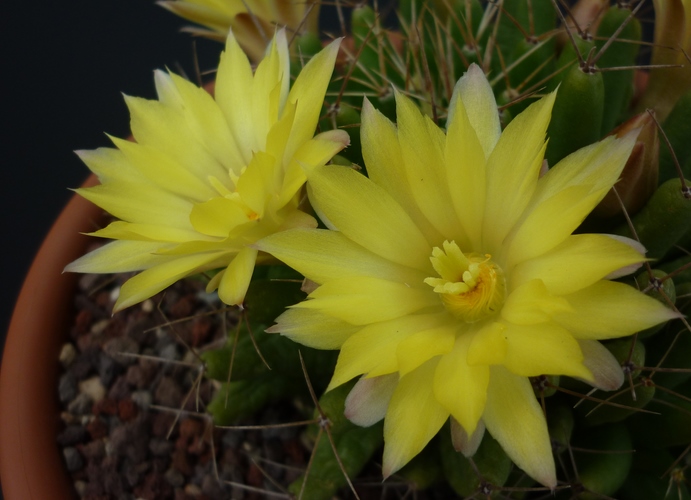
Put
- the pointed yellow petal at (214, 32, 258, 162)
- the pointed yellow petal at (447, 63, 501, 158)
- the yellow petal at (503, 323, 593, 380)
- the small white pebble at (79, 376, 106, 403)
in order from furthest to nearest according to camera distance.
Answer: the small white pebble at (79, 376, 106, 403) < the pointed yellow petal at (214, 32, 258, 162) < the pointed yellow petal at (447, 63, 501, 158) < the yellow petal at (503, 323, 593, 380)

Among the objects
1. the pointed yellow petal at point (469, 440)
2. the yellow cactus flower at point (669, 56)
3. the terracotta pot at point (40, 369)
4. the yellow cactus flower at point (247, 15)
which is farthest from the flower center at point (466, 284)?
the terracotta pot at point (40, 369)

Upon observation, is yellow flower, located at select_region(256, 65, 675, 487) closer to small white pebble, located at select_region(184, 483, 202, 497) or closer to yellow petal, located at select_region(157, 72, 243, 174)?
yellow petal, located at select_region(157, 72, 243, 174)

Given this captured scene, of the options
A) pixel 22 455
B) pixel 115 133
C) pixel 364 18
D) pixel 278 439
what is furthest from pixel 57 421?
pixel 115 133

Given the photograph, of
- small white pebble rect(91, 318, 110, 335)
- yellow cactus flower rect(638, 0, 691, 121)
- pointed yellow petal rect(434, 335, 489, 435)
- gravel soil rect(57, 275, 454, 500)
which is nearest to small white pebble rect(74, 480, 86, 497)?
gravel soil rect(57, 275, 454, 500)

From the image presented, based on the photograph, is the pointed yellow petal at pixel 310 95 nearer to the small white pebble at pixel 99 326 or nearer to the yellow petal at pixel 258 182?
the yellow petal at pixel 258 182

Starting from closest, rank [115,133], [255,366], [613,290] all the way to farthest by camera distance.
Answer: [613,290] → [255,366] → [115,133]

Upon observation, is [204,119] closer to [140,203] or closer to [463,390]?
[140,203]

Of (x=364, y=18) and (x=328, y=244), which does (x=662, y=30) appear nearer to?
(x=364, y=18)

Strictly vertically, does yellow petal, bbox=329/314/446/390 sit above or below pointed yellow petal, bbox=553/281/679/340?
above
